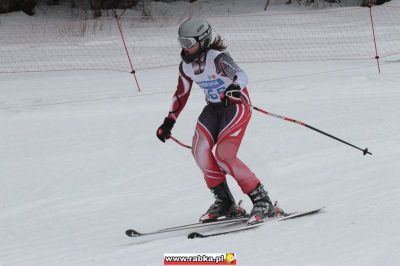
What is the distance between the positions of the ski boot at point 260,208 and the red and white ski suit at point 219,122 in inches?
2.4

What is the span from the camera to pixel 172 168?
816 centimetres

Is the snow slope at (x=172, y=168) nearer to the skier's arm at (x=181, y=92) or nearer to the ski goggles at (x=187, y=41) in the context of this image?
the skier's arm at (x=181, y=92)

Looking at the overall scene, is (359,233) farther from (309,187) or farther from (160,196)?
(160,196)

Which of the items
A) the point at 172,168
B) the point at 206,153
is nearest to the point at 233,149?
the point at 206,153

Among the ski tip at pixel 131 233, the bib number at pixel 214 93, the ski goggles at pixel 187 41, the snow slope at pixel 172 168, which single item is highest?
the ski goggles at pixel 187 41

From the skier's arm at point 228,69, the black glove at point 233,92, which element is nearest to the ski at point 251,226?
the black glove at point 233,92

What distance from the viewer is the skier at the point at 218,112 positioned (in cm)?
538

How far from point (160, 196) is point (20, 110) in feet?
14.8

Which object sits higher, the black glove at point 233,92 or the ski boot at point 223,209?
the black glove at point 233,92

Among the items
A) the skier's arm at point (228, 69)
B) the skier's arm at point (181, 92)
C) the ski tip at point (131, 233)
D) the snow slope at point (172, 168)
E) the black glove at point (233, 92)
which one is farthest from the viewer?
the skier's arm at point (181, 92)

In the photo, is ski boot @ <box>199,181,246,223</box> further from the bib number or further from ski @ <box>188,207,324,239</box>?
the bib number

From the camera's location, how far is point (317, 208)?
589 centimetres

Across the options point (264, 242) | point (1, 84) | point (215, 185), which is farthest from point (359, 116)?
point (1, 84)

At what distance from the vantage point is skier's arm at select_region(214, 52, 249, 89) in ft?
17.5
